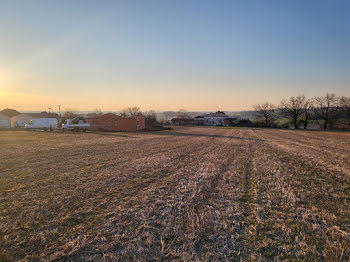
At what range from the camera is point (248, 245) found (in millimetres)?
3564

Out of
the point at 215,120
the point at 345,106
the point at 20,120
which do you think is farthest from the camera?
the point at 215,120

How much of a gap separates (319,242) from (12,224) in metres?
6.38

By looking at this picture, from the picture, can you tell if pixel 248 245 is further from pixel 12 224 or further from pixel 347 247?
pixel 12 224

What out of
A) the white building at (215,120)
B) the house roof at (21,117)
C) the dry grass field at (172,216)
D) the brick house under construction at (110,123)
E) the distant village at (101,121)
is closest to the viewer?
the dry grass field at (172,216)

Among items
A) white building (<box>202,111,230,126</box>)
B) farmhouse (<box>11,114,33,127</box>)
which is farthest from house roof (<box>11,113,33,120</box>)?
white building (<box>202,111,230,126</box>)

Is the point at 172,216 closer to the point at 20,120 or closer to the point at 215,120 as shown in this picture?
the point at 20,120

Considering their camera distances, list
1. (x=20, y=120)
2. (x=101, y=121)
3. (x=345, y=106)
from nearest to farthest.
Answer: (x=101, y=121) → (x=345, y=106) → (x=20, y=120)

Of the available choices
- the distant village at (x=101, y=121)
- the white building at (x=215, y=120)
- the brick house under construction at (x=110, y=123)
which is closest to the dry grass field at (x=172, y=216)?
the brick house under construction at (x=110, y=123)

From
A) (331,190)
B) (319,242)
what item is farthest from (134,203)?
(331,190)

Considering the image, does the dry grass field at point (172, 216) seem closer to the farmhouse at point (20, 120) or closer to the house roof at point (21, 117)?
the farmhouse at point (20, 120)

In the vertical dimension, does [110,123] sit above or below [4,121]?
below

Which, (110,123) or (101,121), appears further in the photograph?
(101,121)

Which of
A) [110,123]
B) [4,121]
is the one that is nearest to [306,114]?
[110,123]

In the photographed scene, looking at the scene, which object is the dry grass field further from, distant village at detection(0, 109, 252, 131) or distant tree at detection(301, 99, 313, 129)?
distant tree at detection(301, 99, 313, 129)
